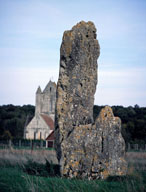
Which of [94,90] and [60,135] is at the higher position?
[94,90]

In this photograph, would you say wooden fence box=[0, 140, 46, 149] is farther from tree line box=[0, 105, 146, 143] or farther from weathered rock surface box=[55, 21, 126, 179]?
weathered rock surface box=[55, 21, 126, 179]

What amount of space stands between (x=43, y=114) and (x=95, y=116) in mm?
16016

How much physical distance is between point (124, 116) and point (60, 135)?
162ft

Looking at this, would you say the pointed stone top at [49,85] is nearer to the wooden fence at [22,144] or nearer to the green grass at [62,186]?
the wooden fence at [22,144]

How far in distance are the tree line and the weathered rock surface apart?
3293cm

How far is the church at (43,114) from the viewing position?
2447 inches

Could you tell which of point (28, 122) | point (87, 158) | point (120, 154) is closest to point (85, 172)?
point (87, 158)

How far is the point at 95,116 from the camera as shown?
52969 mm

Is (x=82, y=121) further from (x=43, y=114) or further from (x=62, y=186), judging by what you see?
(x=43, y=114)

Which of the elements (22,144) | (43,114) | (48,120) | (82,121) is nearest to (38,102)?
(43,114)

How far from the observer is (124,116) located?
56938 millimetres

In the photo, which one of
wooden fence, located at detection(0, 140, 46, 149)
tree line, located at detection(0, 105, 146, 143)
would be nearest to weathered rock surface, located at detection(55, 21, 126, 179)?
wooden fence, located at detection(0, 140, 46, 149)

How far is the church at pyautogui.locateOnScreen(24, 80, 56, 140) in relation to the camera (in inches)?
2447

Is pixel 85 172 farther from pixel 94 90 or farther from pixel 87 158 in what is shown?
pixel 94 90
